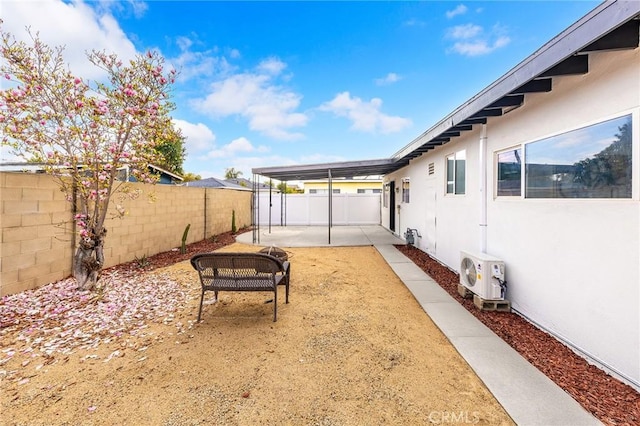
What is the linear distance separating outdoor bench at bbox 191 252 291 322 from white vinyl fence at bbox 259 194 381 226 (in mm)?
11317

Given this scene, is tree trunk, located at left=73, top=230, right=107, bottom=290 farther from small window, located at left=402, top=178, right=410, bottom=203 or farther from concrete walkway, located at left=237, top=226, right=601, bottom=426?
small window, located at left=402, top=178, right=410, bottom=203

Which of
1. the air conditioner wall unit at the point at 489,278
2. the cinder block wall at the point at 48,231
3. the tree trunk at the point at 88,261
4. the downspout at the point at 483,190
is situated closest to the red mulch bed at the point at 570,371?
the air conditioner wall unit at the point at 489,278

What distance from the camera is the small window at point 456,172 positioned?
5.36 m

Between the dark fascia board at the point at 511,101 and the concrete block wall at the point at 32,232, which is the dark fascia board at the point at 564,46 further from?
the concrete block wall at the point at 32,232

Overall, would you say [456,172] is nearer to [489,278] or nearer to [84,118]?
[489,278]

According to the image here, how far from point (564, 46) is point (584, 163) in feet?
3.77

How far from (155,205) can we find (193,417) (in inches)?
256

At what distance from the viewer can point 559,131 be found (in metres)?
2.93

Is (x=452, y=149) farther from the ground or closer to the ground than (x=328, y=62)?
closer to the ground

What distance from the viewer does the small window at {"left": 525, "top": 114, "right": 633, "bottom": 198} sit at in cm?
228

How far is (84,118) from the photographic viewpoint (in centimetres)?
401

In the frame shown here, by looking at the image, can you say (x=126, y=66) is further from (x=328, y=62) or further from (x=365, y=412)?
(x=328, y=62)

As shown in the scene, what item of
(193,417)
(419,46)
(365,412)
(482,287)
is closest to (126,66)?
(193,417)

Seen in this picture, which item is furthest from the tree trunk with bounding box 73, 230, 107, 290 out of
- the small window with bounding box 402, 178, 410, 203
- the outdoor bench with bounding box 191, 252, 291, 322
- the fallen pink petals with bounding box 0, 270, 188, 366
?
the small window with bounding box 402, 178, 410, 203
